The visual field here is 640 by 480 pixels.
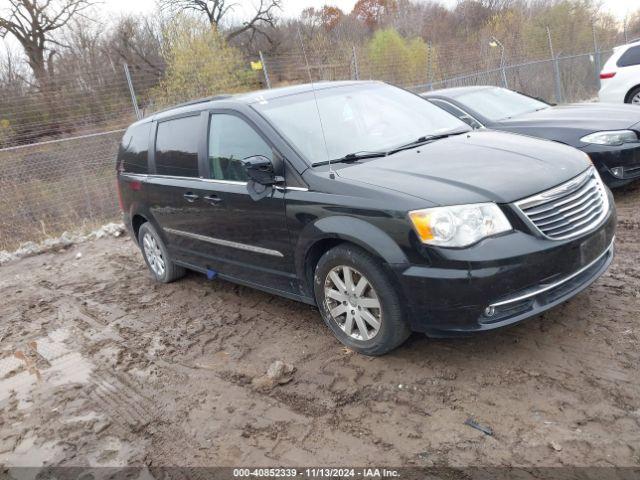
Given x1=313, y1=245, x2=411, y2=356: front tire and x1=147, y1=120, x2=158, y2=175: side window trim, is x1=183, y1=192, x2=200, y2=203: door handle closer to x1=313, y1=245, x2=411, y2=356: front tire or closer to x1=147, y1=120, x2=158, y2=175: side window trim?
x1=147, y1=120, x2=158, y2=175: side window trim

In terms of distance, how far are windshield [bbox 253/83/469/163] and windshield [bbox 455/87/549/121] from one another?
263 centimetres

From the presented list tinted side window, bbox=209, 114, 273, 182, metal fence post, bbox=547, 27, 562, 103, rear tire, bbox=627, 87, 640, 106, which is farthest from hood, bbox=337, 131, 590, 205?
metal fence post, bbox=547, 27, 562, 103

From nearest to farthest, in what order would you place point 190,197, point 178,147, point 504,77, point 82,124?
point 190,197, point 178,147, point 82,124, point 504,77

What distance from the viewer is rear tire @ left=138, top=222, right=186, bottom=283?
5685mm

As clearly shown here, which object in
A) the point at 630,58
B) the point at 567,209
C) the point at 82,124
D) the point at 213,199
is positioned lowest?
the point at 567,209

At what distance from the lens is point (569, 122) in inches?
245

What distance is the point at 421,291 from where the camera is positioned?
309cm

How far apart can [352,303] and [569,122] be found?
417 centimetres

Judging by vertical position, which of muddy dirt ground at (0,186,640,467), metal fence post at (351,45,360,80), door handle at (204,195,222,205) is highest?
metal fence post at (351,45,360,80)

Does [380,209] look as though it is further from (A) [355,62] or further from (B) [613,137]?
(A) [355,62]

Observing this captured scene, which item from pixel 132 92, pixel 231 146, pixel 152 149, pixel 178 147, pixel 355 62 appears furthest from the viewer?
pixel 355 62

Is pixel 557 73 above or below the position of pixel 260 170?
below

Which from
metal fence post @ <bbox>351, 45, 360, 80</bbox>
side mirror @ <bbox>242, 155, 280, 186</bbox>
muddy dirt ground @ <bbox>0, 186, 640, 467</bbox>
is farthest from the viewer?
metal fence post @ <bbox>351, 45, 360, 80</bbox>

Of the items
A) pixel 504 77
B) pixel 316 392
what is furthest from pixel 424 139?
pixel 504 77
